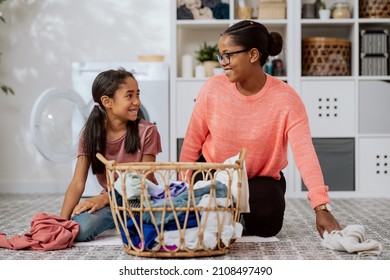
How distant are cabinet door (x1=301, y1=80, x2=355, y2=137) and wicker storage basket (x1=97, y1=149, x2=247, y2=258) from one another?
229 cm

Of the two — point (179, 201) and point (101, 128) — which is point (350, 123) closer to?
point (101, 128)

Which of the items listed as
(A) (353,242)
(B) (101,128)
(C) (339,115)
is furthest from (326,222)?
(C) (339,115)

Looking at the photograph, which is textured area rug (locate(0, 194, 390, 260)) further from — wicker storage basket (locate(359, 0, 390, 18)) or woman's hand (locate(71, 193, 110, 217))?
wicker storage basket (locate(359, 0, 390, 18))

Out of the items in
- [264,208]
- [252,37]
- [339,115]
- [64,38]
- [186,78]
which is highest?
[64,38]

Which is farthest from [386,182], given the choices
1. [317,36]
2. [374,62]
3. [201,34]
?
[201,34]

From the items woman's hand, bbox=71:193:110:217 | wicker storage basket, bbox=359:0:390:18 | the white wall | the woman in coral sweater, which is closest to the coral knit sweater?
the woman in coral sweater

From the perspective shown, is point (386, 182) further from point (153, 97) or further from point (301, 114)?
point (301, 114)

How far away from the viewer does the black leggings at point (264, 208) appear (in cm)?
256

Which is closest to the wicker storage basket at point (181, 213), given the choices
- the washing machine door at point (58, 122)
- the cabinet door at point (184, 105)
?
the washing machine door at point (58, 122)

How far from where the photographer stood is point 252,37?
256cm

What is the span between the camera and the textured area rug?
7.31 feet

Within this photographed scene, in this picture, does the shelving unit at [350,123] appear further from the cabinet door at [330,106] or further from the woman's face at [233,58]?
the woman's face at [233,58]

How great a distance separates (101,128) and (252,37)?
0.66 meters
